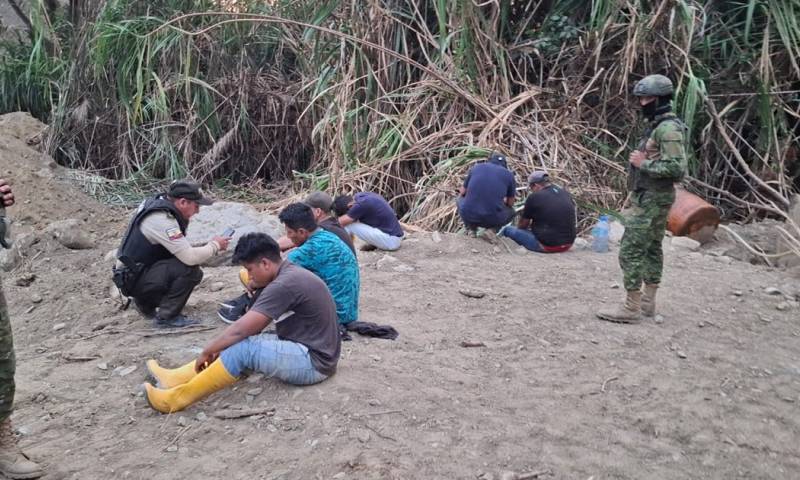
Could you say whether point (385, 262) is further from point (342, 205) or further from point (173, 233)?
point (173, 233)

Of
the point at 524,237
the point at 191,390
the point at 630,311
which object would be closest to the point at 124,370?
the point at 191,390

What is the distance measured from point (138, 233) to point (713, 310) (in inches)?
148

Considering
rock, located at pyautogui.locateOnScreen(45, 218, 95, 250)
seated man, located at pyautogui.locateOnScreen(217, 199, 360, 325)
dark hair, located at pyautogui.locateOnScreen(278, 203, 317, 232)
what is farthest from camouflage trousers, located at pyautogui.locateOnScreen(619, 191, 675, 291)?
rock, located at pyautogui.locateOnScreen(45, 218, 95, 250)

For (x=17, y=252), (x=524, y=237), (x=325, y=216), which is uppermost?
(x=325, y=216)

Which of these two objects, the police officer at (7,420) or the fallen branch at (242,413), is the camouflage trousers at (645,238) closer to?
the fallen branch at (242,413)

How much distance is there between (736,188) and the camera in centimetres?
810

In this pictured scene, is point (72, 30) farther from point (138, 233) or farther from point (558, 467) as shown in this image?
point (558, 467)

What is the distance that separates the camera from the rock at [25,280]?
5.59m

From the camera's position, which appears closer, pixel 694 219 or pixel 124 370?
pixel 124 370

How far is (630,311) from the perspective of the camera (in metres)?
4.30

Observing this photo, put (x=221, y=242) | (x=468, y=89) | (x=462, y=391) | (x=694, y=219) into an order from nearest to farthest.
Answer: (x=462, y=391)
(x=221, y=242)
(x=694, y=219)
(x=468, y=89)

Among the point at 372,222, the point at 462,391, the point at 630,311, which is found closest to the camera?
the point at 462,391

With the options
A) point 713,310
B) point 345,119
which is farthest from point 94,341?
point 345,119

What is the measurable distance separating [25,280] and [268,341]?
11.5ft
